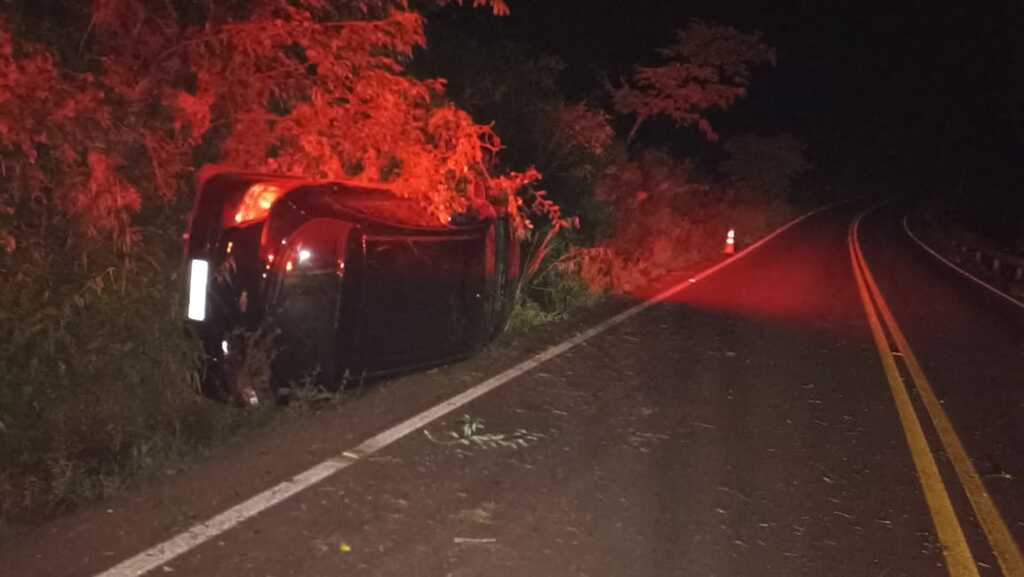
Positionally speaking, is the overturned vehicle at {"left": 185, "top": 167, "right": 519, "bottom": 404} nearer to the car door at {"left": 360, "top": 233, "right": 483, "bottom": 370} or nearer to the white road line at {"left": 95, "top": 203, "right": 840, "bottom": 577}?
the car door at {"left": 360, "top": 233, "right": 483, "bottom": 370}

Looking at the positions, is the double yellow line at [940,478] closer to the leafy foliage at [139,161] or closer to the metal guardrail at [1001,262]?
the leafy foliage at [139,161]

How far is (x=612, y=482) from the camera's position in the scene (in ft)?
18.6

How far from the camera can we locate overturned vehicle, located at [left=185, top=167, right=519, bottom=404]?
6305mm

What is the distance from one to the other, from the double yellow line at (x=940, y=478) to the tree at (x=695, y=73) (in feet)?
52.0

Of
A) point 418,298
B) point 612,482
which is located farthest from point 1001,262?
point 612,482

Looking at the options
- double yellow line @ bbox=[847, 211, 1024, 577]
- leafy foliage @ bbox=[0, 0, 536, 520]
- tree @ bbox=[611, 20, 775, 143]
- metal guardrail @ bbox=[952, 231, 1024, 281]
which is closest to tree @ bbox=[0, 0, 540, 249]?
leafy foliage @ bbox=[0, 0, 536, 520]

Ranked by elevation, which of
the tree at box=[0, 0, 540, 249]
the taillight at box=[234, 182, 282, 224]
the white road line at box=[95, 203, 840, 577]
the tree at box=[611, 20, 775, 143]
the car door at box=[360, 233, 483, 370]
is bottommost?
the white road line at box=[95, 203, 840, 577]

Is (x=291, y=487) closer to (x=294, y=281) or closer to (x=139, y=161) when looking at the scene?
(x=294, y=281)

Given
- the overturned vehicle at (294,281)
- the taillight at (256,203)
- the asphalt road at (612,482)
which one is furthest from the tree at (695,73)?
the taillight at (256,203)

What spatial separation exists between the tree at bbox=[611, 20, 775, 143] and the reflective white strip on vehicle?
2119 centimetres

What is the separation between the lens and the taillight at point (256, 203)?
6414mm

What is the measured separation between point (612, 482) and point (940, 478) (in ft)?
7.66

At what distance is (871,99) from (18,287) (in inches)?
4787

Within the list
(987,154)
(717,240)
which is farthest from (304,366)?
(987,154)
